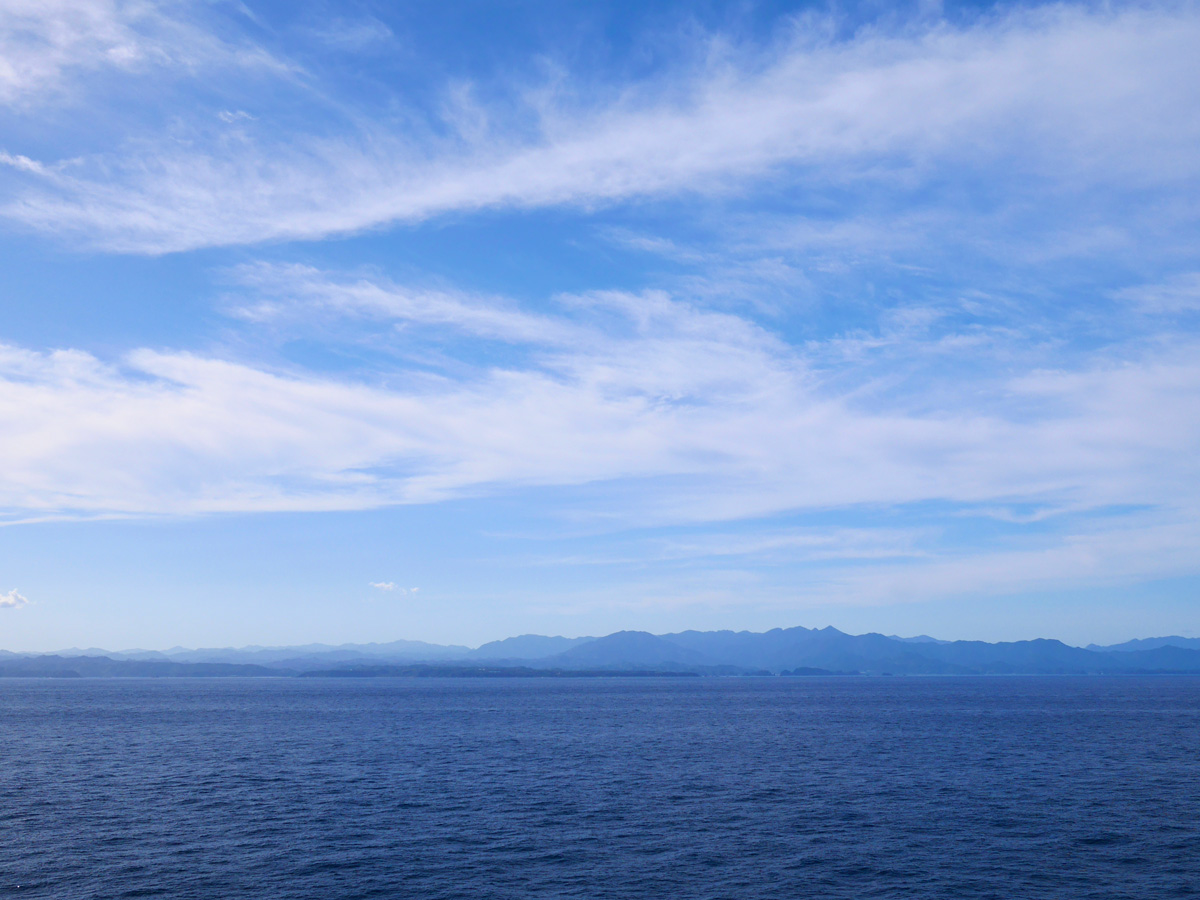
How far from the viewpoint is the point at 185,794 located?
215 ft

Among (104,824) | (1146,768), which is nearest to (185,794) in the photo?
(104,824)

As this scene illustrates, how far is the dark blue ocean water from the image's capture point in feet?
138

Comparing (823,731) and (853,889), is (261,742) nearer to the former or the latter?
(823,731)

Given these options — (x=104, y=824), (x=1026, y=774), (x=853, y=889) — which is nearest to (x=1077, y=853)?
(x=853, y=889)

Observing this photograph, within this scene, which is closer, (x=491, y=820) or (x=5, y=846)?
(x=5, y=846)

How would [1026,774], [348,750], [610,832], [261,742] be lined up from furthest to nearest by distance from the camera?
[261,742] < [348,750] < [1026,774] < [610,832]

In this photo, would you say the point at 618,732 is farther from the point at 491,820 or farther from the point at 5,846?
the point at 5,846

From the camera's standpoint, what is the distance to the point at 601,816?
57.6 m

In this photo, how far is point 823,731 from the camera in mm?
123812

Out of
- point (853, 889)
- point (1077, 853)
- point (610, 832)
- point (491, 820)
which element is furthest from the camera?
point (491, 820)

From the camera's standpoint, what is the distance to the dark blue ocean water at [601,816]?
42.0 metres

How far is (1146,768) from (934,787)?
2733cm

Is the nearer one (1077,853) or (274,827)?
(1077,853)

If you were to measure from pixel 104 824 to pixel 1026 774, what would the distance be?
76.2 metres
